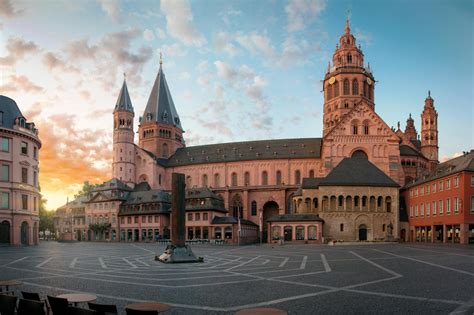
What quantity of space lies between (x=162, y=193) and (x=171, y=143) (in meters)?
25.5

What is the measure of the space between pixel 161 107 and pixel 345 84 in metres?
44.1

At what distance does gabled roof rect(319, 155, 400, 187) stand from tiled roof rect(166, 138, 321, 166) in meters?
17.1

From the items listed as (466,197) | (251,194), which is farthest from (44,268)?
(251,194)

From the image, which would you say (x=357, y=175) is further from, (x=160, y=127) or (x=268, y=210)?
(x=160, y=127)

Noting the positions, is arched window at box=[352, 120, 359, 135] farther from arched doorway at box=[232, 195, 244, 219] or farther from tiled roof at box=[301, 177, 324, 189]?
arched doorway at box=[232, 195, 244, 219]

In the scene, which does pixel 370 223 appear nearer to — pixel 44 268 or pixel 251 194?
pixel 251 194

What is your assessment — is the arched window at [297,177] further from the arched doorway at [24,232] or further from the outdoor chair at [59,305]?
the outdoor chair at [59,305]

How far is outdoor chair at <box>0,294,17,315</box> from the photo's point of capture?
11139 millimetres

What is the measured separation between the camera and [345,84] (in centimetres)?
10000

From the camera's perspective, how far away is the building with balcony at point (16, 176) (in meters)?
56.8

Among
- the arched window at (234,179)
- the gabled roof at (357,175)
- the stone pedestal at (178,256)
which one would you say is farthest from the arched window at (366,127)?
the stone pedestal at (178,256)

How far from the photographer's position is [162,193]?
295 ft

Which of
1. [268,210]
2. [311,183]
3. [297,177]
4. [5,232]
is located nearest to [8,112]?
[5,232]

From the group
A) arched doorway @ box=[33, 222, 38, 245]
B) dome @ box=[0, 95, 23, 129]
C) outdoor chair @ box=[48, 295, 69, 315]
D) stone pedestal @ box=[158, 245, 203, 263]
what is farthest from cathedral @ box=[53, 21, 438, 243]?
outdoor chair @ box=[48, 295, 69, 315]
